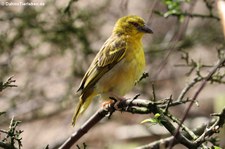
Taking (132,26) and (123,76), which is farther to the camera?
(132,26)

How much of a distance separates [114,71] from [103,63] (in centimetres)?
15

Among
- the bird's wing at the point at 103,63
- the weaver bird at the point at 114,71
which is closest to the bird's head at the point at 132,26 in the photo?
the weaver bird at the point at 114,71

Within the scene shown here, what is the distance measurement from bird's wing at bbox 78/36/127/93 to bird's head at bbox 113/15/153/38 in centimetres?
23

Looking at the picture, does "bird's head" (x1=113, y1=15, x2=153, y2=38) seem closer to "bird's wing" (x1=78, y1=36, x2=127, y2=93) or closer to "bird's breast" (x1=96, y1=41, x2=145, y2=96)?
"bird's wing" (x1=78, y1=36, x2=127, y2=93)

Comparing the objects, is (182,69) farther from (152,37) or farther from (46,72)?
(46,72)

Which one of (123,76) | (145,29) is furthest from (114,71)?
(145,29)

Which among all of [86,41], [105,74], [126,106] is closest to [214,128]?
[126,106]

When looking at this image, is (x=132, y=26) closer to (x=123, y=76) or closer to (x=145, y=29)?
(x=145, y=29)

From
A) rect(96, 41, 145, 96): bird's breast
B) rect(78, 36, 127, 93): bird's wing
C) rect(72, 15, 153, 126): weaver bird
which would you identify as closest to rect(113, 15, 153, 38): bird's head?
rect(72, 15, 153, 126): weaver bird

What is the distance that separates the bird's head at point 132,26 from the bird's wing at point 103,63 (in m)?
0.23

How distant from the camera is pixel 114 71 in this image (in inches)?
177

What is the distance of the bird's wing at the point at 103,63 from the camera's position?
4.49m

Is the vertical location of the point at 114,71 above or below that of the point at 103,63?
below

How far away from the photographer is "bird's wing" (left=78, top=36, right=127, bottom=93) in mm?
4492
